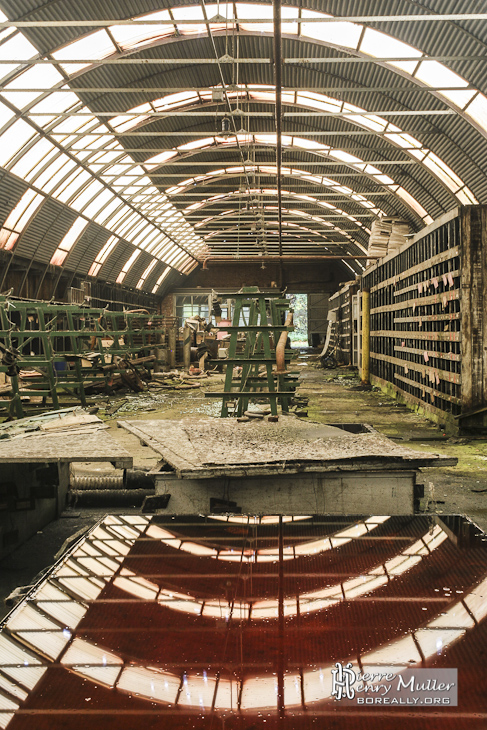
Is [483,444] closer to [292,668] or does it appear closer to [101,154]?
[292,668]

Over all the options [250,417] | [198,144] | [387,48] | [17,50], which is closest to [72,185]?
[198,144]

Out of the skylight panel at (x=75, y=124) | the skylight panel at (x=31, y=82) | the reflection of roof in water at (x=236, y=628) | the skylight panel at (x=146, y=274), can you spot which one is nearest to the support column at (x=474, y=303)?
the reflection of roof in water at (x=236, y=628)

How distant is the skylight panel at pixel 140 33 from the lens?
12867mm

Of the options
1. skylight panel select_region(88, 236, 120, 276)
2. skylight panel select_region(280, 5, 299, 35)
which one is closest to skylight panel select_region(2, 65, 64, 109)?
skylight panel select_region(280, 5, 299, 35)

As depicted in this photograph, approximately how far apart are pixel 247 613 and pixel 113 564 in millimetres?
529

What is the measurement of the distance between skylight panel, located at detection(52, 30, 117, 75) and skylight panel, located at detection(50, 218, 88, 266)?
8578 mm

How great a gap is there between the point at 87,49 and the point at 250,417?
10860 millimetres

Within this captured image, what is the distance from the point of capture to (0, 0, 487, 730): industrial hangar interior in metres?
1.30

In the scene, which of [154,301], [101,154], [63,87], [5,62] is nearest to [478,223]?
[5,62]

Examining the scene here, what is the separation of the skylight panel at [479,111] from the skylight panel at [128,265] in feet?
63.8

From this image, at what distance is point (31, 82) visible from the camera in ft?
44.1

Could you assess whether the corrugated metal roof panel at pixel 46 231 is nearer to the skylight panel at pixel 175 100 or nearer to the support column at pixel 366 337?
the skylight panel at pixel 175 100

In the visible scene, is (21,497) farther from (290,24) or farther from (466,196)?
(466,196)

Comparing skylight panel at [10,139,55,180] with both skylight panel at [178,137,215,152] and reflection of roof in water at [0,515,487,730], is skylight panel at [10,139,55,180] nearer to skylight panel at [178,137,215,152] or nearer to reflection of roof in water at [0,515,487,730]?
skylight panel at [178,137,215,152]
